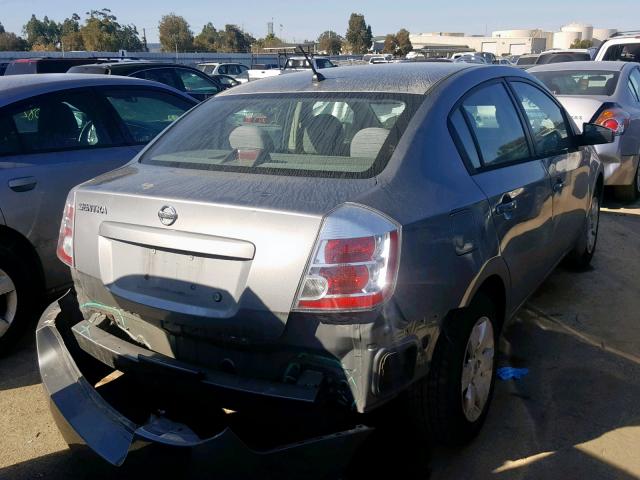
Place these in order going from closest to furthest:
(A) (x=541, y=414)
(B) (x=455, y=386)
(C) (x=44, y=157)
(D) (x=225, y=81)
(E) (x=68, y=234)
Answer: (B) (x=455, y=386) < (E) (x=68, y=234) < (A) (x=541, y=414) < (C) (x=44, y=157) < (D) (x=225, y=81)

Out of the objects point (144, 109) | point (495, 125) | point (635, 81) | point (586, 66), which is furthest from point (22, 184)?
point (635, 81)

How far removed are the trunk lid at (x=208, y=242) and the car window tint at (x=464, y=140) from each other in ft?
2.20

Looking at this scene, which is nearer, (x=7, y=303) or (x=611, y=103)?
(x=7, y=303)

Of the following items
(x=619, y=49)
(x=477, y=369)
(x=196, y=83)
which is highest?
(x=619, y=49)

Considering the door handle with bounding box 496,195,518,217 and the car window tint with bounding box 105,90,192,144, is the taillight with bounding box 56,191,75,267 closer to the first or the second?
the door handle with bounding box 496,195,518,217

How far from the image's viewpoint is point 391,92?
3041mm

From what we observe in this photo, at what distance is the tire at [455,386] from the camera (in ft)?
8.74

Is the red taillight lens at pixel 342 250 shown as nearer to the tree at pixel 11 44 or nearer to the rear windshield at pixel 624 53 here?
the rear windshield at pixel 624 53

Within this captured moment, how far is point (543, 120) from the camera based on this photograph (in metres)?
4.12

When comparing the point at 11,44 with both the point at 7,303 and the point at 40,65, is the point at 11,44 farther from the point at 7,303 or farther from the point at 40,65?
the point at 7,303

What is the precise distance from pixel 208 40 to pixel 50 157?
78846 millimetres

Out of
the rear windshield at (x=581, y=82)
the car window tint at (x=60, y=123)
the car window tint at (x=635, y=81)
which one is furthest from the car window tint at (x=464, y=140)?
the car window tint at (x=635, y=81)

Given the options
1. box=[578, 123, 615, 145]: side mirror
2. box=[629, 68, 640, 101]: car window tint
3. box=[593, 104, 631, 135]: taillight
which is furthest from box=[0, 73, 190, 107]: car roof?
box=[629, 68, 640, 101]: car window tint

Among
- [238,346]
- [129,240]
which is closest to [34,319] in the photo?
[129,240]
